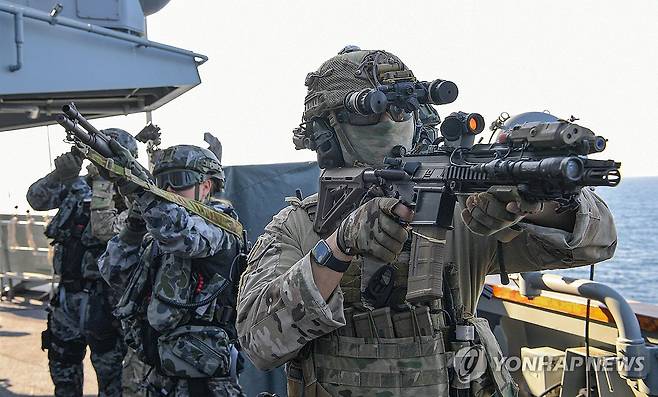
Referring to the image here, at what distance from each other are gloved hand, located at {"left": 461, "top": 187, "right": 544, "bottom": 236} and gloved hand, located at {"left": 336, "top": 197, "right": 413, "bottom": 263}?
20 cm

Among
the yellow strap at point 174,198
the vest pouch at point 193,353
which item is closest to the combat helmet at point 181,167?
the yellow strap at point 174,198

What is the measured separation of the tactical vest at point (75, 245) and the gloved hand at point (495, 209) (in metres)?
4.13

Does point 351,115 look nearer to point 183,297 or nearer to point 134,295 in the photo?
point 183,297

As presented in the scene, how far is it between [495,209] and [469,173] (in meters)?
0.14

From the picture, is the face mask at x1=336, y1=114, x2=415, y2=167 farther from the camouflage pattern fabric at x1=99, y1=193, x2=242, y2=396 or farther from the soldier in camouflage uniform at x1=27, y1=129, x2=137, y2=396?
the soldier in camouflage uniform at x1=27, y1=129, x2=137, y2=396

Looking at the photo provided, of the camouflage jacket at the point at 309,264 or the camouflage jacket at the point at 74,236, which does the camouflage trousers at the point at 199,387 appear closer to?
the camouflage jacket at the point at 309,264

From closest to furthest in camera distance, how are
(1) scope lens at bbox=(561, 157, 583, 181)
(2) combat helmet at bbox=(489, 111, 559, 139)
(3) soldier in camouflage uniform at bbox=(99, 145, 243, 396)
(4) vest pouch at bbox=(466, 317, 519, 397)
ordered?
(1) scope lens at bbox=(561, 157, 583, 181) < (4) vest pouch at bbox=(466, 317, 519, 397) < (2) combat helmet at bbox=(489, 111, 559, 139) < (3) soldier in camouflage uniform at bbox=(99, 145, 243, 396)

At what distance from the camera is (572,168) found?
1585 millimetres

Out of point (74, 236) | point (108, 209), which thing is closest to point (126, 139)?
point (108, 209)

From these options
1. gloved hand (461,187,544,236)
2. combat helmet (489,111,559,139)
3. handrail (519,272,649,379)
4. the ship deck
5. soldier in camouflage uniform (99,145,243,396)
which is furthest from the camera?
the ship deck

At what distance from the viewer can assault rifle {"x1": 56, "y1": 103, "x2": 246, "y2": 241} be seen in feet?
12.1

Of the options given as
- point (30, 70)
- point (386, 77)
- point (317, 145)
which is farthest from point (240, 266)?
point (30, 70)

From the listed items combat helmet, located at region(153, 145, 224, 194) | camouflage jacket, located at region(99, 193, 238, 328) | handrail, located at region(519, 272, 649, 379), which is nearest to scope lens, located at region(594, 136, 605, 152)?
handrail, located at region(519, 272, 649, 379)

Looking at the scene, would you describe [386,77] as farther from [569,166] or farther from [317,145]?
[569,166]
